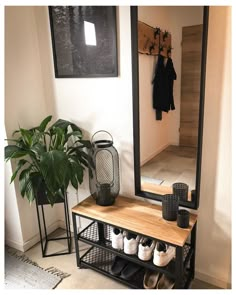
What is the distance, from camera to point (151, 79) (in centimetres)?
156

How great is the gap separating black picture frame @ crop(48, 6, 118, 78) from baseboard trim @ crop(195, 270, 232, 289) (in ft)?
4.84

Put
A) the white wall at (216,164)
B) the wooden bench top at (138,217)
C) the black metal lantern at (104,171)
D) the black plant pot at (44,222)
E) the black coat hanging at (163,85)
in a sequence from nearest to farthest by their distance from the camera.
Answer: the white wall at (216,164) < the wooden bench top at (138,217) < the black coat hanging at (163,85) < the black metal lantern at (104,171) < the black plant pot at (44,222)

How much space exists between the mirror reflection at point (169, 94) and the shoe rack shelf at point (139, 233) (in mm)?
198

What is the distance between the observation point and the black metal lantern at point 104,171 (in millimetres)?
1709

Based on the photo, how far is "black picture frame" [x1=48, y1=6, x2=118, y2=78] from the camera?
61.8 inches

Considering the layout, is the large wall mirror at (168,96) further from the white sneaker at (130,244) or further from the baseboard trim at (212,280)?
the baseboard trim at (212,280)

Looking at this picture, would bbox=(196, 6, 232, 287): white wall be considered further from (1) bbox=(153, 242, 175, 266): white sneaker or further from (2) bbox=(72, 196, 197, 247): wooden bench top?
(1) bbox=(153, 242, 175, 266): white sneaker

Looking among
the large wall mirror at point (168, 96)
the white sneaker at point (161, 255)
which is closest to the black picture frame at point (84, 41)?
the large wall mirror at point (168, 96)

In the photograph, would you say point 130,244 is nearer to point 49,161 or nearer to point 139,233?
point 139,233

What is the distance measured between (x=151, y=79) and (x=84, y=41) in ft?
1.79

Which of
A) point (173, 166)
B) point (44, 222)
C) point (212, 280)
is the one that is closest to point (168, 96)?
point (173, 166)

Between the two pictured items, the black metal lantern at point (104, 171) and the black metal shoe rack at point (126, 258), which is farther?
the black metal lantern at point (104, 171)

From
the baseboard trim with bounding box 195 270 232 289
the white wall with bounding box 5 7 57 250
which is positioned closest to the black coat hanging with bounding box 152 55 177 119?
the white wall with bounding box 5 7 57 250
